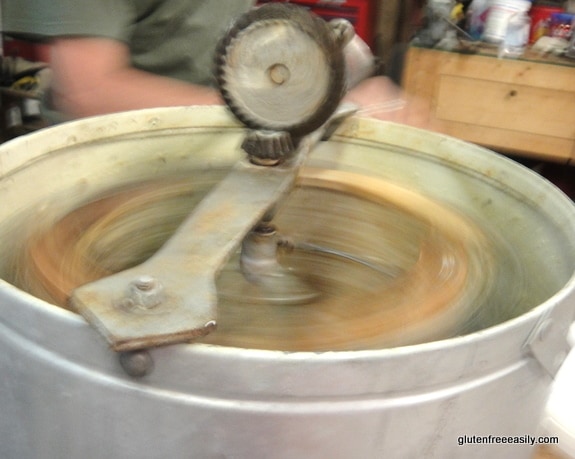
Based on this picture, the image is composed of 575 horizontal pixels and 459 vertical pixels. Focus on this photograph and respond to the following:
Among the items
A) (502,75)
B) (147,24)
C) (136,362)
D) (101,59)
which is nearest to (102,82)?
(101,59)

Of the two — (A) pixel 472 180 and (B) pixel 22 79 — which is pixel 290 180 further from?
(B) pixel 22 79

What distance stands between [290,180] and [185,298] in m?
0.14

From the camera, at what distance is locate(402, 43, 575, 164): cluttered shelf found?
5.82 ft

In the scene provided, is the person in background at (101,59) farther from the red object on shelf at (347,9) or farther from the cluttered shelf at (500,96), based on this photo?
the red object on shelf at (347,9)

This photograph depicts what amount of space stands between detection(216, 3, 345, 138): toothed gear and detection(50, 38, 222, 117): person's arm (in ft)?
1.25

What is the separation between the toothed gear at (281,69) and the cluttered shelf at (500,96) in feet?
4.70

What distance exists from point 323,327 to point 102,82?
0.53 metres

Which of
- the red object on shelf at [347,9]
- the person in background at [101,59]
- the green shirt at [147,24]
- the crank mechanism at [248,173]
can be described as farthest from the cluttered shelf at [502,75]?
the crank mechanism at [248,173]

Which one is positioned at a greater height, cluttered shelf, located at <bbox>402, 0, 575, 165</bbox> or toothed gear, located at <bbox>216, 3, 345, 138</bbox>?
toothed gear, located at <bbox>216, 3, 345, 138</bbox>

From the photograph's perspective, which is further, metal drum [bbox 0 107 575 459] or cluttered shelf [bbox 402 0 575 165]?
cluttered shelf [bbox 402 0 575 165]

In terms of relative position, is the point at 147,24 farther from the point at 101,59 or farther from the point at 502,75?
the point at 502,75

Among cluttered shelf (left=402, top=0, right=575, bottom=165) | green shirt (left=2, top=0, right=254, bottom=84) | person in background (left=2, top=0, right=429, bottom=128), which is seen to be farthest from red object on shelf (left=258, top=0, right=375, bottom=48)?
person in background (left=2, top=0, right=429, bottom=128)

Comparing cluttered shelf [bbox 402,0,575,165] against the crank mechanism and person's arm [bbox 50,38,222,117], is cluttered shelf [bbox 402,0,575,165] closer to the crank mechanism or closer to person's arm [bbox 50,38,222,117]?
person's arm [bbox 50,38,222,117]

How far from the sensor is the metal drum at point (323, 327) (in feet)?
1.04
